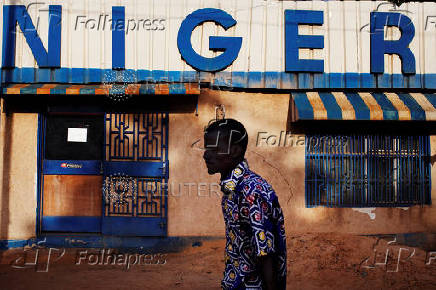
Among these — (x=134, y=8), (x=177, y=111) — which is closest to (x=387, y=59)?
(x=177, y=111)

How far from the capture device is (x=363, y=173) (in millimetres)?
6805

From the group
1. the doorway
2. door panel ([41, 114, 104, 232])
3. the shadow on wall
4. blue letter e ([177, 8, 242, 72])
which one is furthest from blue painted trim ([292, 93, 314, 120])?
the shadow on wall

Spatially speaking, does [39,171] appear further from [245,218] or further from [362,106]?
[245,218]

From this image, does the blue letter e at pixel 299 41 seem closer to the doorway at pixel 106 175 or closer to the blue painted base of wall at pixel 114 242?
the doorway at pixel 106 175

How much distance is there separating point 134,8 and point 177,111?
80.2 inches

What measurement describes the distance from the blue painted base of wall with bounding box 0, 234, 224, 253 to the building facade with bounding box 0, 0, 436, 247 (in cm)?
4

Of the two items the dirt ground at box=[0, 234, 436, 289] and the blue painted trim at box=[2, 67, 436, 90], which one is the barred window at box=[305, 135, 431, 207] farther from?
the blue painted trim at box=[2, 67, 436, 90]

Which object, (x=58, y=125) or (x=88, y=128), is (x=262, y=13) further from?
(x=58, y=125)

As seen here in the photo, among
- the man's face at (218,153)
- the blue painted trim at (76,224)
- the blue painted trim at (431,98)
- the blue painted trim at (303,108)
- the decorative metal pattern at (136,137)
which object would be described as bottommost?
the blue painted trim at (76,224)

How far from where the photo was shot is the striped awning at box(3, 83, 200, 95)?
6203 millimetres

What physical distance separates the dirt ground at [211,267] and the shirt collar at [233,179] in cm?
365

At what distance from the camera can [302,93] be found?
22.2 feet

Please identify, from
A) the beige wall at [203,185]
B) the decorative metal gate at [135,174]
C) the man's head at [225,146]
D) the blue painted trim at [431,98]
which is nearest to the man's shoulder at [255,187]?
the man's head at [225,146]

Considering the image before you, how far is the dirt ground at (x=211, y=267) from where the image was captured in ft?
17.1
